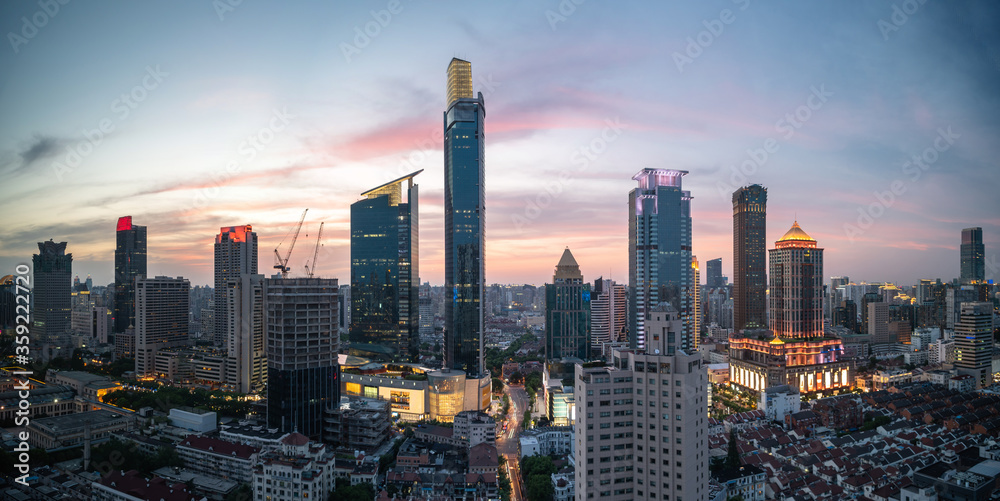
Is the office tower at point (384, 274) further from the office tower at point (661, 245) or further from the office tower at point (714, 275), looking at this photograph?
the office tower at point (714, 275)

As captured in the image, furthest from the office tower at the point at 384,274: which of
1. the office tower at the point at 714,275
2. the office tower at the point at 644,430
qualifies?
the office tower at the point at 714,275

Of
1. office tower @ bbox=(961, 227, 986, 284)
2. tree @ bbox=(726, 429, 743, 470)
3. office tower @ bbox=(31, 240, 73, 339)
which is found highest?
office tower @ bbox=(961, 227, 986, 284)

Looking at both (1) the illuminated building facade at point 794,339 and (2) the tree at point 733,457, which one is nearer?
(2) the tree at point 733,457

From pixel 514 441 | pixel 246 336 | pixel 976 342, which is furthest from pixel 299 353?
pixel 976 342

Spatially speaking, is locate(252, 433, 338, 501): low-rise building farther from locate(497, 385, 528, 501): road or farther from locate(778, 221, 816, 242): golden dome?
locate(778, 221, 816, 242): golden dome

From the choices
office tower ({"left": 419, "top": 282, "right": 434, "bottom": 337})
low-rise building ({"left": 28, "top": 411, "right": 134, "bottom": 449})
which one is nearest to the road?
low-rise building ({"left": 28, "top": 411, "right": 134, "bottom": 449})
